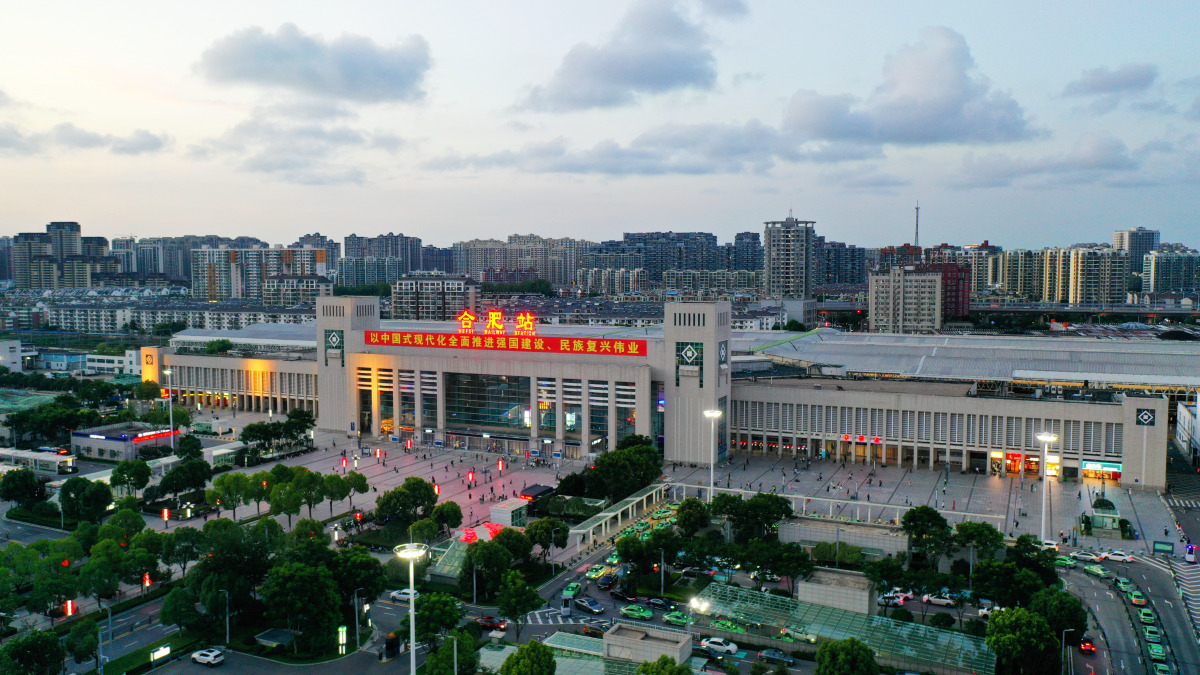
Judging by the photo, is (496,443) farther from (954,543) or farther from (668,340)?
(954,543)

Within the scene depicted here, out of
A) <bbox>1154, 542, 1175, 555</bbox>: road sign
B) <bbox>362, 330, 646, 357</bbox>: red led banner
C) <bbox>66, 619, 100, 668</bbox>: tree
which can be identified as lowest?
<bbox>1154, 542, 1175, 555</bbox>: road sign

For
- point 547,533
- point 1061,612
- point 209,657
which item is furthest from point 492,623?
Result: point 1061,612

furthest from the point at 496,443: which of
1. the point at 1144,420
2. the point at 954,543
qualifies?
the point at 1144,420

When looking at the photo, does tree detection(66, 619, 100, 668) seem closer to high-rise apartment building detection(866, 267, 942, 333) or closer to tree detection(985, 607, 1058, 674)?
tree detection(985, 607, 1058, 674)

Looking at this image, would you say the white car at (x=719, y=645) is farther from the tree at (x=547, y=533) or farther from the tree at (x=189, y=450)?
the tree at (x=189, y=450)

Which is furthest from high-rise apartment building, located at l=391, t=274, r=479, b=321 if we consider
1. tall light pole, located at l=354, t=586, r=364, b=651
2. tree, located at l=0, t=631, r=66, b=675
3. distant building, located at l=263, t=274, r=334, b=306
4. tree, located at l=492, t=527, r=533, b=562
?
tree, located at l=0, t=631, r=66, b=675
